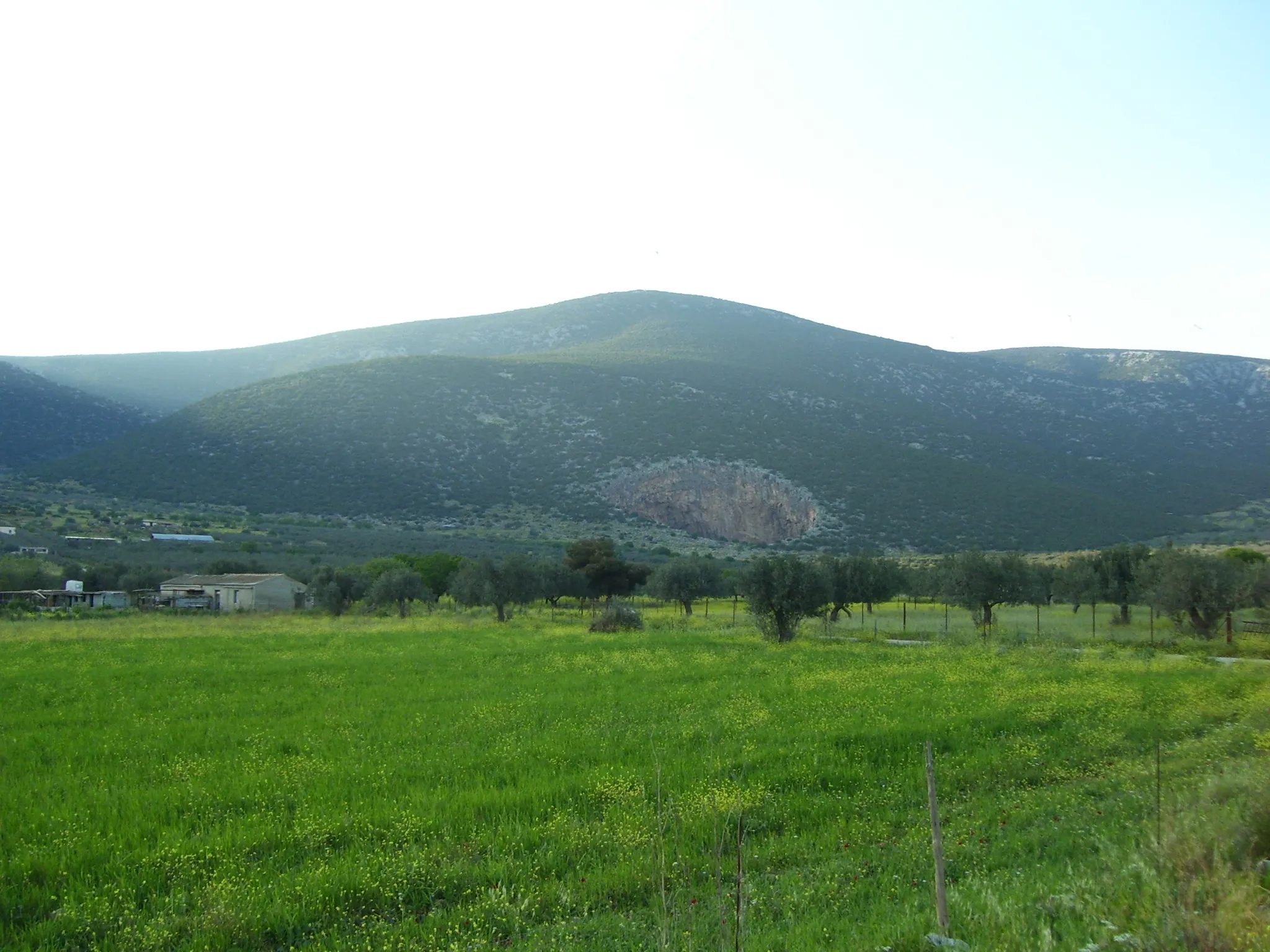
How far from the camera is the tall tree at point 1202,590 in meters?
29.7

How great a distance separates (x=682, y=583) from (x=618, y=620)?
1266cm

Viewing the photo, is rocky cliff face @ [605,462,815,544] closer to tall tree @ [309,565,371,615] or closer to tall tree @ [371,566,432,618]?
tall tree @ [309,565,371,615]

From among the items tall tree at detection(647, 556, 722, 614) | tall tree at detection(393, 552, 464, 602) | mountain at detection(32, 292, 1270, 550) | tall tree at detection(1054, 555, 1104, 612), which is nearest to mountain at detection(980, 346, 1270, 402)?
mountain at detection(32, 292, 1270, 550)

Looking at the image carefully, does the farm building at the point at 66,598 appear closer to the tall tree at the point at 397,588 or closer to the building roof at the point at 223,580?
the building roof at the point at 223,580

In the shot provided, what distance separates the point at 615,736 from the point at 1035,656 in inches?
620

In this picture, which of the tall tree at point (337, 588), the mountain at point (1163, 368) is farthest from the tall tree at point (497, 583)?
the mountain at point (1163, 368)

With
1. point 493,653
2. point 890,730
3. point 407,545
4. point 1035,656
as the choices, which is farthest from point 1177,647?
point 407,545

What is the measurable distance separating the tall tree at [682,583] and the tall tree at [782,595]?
14001 millimetres

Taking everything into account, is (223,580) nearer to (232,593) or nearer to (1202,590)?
(232,593)

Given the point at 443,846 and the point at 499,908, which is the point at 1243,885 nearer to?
the point at 499,908

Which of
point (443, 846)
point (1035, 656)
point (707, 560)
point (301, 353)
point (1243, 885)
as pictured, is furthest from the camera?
point (301, 353)

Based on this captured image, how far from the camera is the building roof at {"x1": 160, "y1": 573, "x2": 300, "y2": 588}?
163 feet

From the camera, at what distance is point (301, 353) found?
526ft

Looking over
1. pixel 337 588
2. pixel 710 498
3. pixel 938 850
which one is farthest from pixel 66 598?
pixel 710 498
